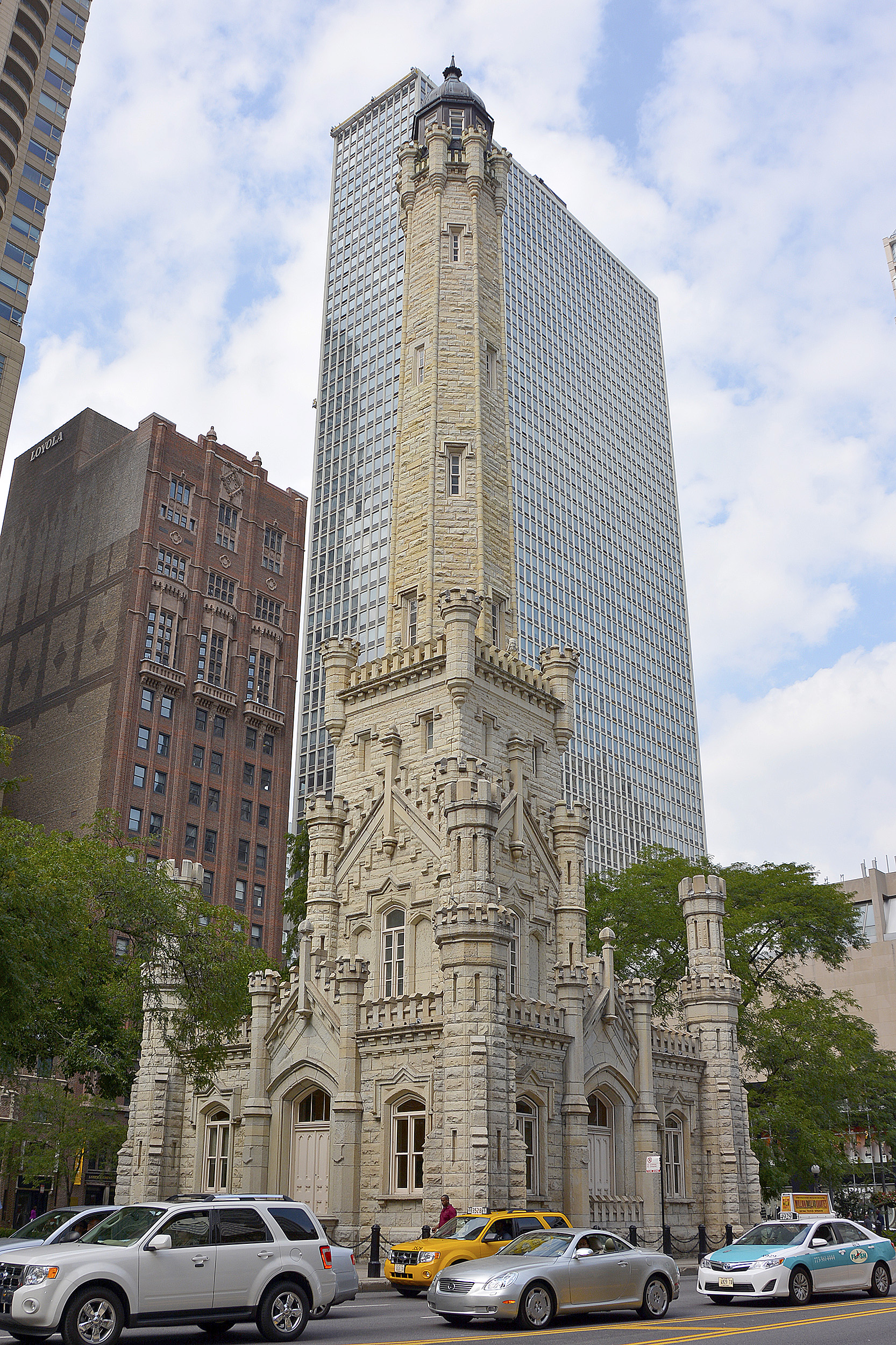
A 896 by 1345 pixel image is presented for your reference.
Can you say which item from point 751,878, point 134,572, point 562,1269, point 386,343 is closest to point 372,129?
point 386,343

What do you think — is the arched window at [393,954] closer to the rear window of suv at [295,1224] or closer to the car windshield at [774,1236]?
the car windshield at [774,1236]

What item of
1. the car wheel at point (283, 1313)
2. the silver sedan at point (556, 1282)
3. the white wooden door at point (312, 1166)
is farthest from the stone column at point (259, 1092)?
the car wheel at point (283, 1313)

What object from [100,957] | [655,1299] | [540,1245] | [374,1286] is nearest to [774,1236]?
[655,1299]

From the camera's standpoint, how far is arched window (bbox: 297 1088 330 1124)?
31375 mm

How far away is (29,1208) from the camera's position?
184ft

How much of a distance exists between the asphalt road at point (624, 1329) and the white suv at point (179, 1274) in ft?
1.68

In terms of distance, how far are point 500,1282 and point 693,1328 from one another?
265cm

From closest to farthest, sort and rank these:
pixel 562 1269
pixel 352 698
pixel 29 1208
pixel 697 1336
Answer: pixel 697 1336, pixel 562 1269, pixel 352 698, pixel 29 1208

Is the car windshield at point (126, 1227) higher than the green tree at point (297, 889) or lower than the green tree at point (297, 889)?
lower

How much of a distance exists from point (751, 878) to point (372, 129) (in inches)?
4914

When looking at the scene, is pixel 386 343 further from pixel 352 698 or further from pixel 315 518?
pixel 352 698

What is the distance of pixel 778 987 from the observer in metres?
47.5

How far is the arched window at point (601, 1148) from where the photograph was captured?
31.7 metres

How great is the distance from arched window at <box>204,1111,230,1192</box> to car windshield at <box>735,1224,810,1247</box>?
1659 cm
